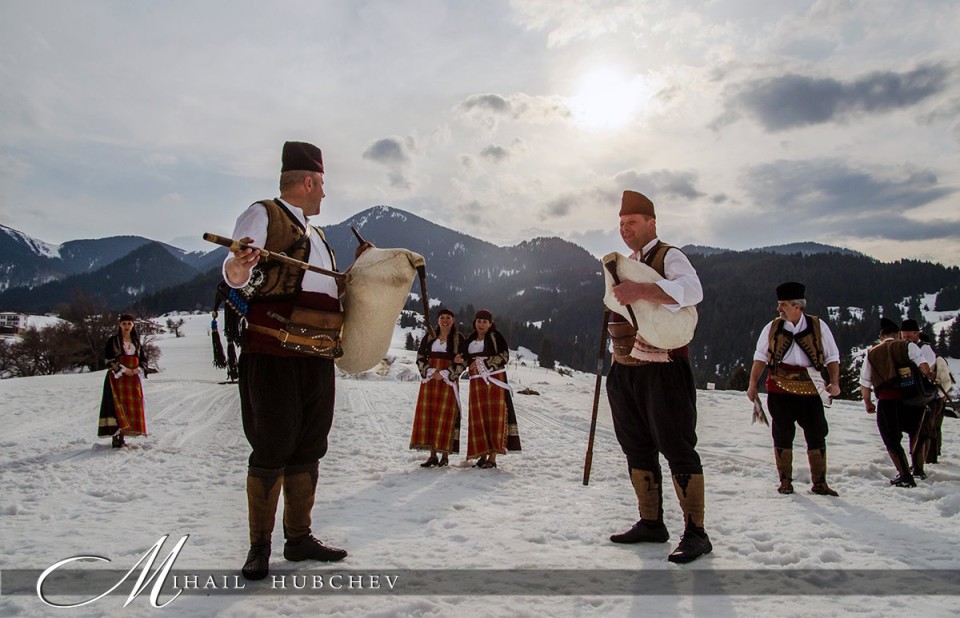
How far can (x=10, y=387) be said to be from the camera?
53.0 feet

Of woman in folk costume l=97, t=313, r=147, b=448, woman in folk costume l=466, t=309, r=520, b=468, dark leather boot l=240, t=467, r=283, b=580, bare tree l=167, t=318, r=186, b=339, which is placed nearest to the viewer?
dark leather boot l=240, t=467, r=283, b=580

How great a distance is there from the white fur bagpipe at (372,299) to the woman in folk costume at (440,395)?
3659 mm

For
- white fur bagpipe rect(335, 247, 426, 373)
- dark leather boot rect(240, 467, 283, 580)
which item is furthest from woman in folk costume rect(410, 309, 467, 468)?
dark leather boot rect(240, 467, 283, 580)

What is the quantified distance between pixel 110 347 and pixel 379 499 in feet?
19.5

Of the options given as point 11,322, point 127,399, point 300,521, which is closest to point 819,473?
point 300,521

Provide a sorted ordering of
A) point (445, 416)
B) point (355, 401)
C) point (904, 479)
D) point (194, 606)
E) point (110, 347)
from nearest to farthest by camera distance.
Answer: point (194, 606)
point (904, 479)
point (445, 416)
point (110, 347)
point (355, 401)

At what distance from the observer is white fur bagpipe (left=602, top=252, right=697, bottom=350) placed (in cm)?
332

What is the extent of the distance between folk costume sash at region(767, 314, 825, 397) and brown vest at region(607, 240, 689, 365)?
2.64m

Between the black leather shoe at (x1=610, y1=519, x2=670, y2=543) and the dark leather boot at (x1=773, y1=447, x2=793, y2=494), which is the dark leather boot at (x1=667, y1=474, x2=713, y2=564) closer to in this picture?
the black leather shoe at (x1=610, y1=519, x2=670, y2=543)

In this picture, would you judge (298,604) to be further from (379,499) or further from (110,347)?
(110,347)

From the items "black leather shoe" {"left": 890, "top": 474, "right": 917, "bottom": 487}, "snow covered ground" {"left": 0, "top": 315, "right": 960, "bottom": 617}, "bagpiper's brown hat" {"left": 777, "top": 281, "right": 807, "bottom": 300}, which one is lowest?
"snow covered ground" {"left": 0, "top": 315, "right": 960, "bottom": 617}

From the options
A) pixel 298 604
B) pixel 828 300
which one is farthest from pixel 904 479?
pixel 828 300

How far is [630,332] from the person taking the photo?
3662 millimetres
